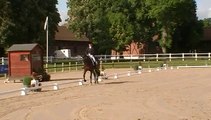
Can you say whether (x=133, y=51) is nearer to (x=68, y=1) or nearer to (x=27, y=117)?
(x=68, y=1)

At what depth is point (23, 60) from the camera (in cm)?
3591

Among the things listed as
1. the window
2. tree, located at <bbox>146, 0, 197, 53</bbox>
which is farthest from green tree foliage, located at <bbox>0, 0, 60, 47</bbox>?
the window

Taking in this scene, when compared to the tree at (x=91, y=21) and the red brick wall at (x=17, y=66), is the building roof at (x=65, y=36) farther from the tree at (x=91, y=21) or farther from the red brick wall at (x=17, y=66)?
the red brick wall at (x=17, y=66)

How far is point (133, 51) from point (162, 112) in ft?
240

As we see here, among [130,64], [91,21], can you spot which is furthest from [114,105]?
[91,21]

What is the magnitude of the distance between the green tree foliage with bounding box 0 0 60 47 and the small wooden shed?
827 inches

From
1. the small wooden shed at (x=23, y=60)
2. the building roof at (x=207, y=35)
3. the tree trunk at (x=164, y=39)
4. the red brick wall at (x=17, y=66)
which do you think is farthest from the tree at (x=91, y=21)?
the red brick wall at (x=17, y=66)

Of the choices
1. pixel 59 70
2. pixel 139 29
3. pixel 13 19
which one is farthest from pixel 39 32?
pixel 139 29

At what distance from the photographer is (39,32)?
61812 mm

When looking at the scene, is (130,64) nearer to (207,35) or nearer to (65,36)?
(65,36)

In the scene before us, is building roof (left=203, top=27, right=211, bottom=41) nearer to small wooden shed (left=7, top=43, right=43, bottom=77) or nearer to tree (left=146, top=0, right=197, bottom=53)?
tree (left=146, top=0, right=197, bottom=53)

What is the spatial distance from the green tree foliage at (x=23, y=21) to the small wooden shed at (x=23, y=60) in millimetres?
20996

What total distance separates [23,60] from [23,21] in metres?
24.3

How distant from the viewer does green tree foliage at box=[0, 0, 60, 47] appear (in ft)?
188
